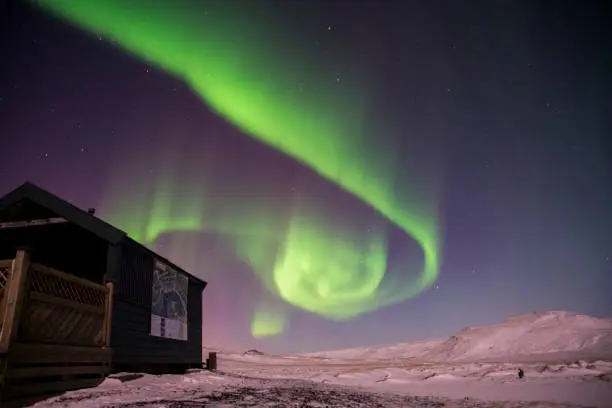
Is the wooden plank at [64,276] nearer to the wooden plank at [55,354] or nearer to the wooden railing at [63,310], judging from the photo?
the wooden railing at [63,310]

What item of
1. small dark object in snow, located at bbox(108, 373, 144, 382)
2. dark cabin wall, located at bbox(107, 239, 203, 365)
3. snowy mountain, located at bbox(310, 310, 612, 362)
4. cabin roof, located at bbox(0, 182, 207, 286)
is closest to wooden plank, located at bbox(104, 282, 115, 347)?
dark cabin wall, located at bbox(107, 239, 203, 365)

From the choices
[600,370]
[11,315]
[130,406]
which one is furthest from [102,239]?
[600,370]

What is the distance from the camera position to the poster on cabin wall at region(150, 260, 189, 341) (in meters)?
16.9

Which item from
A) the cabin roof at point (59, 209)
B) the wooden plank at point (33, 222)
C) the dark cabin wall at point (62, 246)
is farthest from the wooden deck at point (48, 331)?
the wooden plank at point (33, 222)

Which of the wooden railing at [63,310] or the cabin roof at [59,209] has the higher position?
the cabin roof at [59,209]

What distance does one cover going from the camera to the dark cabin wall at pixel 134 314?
1375cm

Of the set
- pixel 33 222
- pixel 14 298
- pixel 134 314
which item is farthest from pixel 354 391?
pixel 33 222

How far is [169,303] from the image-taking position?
1830cm

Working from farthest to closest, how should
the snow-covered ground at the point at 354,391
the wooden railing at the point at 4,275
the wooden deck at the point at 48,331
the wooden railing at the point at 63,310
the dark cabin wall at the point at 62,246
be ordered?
the dark cabin wall at the point at 62,246 < the snow-covered ground at the point at 354,391 < the wooden railing at the point at 63,310 < the wooden railing at the point at 4,275 < the wooden deck at the point at 48,331

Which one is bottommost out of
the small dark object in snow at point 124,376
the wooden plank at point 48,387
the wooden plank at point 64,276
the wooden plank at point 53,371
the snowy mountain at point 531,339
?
the snowy mountain at point 531,339

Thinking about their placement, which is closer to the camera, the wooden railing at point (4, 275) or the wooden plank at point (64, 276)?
the wooden railing at point (4, 275)

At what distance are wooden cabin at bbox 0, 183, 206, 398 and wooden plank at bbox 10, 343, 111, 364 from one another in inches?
0.9

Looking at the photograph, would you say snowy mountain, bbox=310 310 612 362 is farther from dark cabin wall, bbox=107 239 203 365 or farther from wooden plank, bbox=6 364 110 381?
wooden plank, bbox=6 364 110 381

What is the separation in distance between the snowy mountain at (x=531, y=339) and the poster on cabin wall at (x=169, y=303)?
52.6m
